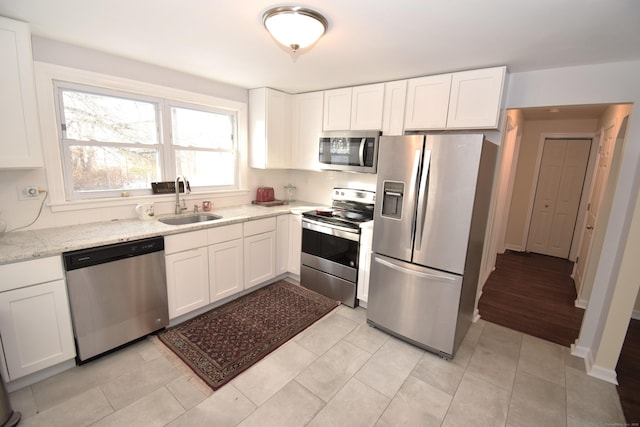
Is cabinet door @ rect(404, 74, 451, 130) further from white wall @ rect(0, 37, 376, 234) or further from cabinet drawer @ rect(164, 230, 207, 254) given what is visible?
cabinet drawer @ rect(164, 230, 207, 254)

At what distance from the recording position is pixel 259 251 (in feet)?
10.8

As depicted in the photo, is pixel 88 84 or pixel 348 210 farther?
pixel 348 210

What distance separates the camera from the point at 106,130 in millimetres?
2605

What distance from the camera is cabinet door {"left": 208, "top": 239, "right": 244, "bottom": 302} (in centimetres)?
283

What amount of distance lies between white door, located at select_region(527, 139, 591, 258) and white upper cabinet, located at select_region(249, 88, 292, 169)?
4.66 m

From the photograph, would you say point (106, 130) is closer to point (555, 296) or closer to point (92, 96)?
point (92, 96)

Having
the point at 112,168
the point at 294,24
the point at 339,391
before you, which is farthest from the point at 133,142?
the point at 339,391

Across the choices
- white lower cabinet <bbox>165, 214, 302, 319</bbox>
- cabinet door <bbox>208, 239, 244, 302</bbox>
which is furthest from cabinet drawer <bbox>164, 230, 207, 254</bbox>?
cabinet door <bbox>208, 239, 244, 302</bbox>

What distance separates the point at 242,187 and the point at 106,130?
5.13ft

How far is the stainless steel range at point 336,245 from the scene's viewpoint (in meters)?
3.03

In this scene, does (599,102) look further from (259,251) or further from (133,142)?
(133,142)

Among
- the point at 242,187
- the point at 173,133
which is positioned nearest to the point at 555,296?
the point at 242,187

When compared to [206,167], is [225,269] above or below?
below

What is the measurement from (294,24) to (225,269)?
2.28m
